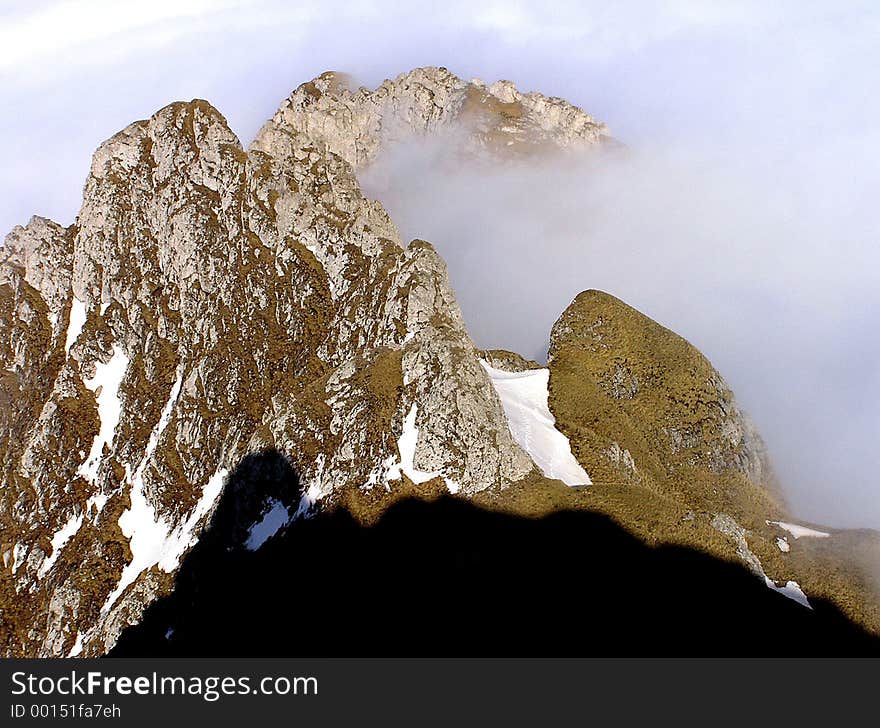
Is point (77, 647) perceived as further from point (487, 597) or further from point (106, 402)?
point (487, 597)

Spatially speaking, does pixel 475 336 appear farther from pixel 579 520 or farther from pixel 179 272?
pixel 579 520

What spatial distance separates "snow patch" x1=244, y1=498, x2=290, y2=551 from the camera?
6925 centimetres

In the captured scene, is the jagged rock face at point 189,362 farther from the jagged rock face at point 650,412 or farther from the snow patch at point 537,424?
the jagged rock face at point 650,412

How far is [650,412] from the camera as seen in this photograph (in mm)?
90812

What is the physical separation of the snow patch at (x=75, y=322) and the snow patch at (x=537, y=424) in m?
62.3

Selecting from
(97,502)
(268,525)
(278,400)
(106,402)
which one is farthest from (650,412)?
(106,402)

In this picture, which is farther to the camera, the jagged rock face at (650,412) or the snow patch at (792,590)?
the jagged rock face at (650,412)

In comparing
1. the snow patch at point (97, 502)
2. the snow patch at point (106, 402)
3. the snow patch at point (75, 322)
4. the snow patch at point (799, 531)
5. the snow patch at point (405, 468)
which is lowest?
the snow patch at point (799, 531)

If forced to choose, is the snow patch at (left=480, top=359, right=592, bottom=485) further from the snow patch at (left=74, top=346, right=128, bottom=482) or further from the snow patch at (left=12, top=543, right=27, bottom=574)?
the snow patch at (left=12, top=543, right=27, bottom=574)

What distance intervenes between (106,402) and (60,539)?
19.0 m

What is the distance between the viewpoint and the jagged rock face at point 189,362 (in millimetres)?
70875

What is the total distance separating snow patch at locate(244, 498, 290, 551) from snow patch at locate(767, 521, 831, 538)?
47473 mm

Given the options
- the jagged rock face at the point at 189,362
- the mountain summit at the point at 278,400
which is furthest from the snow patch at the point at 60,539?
the mountain summit at the point at 278,400

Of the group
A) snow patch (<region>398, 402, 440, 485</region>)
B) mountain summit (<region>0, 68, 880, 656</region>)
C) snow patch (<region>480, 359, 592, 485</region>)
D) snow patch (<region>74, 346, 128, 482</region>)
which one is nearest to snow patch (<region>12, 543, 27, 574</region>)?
mountain summit (<region>0, 68, 880, 656</region>)
